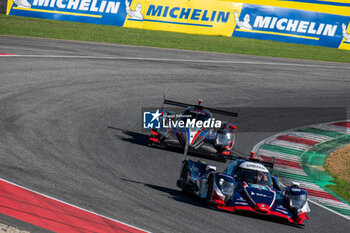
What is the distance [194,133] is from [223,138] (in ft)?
3.28

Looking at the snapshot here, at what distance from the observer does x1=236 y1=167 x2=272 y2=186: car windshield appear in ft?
41.0

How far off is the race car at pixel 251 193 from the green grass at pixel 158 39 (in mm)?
21345

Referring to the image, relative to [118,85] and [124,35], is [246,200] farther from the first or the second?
[124,35]

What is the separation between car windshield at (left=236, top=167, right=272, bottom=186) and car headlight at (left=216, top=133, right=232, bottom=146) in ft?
15.1

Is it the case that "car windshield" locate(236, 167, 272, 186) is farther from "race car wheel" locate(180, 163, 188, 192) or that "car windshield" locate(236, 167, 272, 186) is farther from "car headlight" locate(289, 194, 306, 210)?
"race car wheel" locate(180, 163, 188, 192)

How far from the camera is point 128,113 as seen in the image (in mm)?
21078

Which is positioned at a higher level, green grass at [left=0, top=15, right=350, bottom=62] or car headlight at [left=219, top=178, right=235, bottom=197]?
green grass at [left=0, top=15, right=350, bottom=62]

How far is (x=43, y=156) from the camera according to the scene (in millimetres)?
14578

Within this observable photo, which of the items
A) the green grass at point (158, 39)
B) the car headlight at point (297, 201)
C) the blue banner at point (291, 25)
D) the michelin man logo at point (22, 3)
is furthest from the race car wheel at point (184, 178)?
the michelin man logo at point (22, 3)

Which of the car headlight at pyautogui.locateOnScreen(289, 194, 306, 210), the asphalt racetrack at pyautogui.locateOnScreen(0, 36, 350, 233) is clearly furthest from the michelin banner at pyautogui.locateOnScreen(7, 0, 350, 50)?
the car headlight at pyautogui.locateOnScreen(289, 194, 306, 210)

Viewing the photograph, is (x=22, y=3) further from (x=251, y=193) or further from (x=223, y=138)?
(x=251, y=193)

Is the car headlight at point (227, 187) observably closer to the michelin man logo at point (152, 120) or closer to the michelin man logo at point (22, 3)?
the michelin man logo at point (152, 120)

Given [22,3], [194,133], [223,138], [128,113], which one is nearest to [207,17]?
[22,3]

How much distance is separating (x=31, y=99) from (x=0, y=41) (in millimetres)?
10772
